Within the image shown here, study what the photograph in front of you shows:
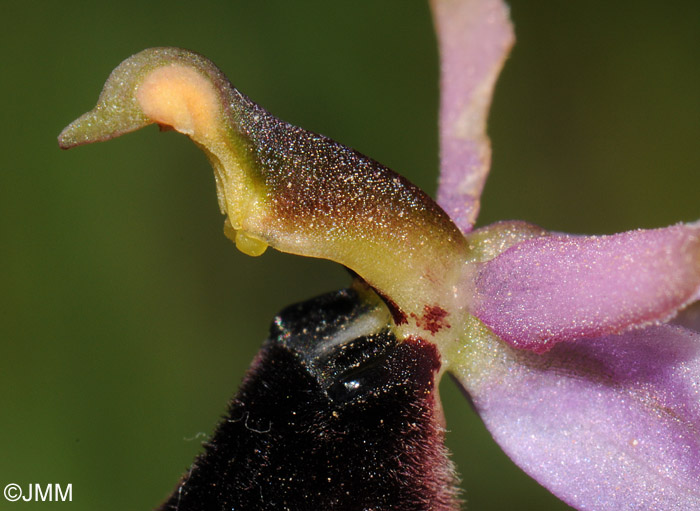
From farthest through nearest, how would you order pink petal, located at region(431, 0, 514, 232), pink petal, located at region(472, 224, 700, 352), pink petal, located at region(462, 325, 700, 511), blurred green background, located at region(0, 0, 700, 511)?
blurred green background, located at region(0, 0, 700, 511) < pink petal, located at region(431, 0, 514, 232) < pink petal, located at region(462, 325, 700, 511) < pink petal, located at region(472, 224, 700, 352)

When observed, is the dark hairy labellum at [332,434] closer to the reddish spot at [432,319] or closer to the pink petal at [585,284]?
the reddish spot at [432,319]

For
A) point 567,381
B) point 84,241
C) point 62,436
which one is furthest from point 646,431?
point 84,241

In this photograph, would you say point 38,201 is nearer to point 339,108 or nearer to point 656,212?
point 339,108

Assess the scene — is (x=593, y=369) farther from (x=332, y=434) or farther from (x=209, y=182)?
(x=209, y=182)

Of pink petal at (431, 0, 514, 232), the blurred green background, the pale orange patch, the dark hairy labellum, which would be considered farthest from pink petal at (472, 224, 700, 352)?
the blurred green background

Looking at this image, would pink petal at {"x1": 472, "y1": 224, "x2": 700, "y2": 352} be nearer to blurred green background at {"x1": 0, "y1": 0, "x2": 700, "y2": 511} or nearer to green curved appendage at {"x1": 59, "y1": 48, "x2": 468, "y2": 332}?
green curved appendage at {"x1": 59, "y1": 48, "x2": 468, "y2": 332}

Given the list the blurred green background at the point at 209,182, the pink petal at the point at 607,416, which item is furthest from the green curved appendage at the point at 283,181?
the blurred green background at the point at 209,182
